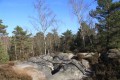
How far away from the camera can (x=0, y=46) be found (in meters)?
38.3

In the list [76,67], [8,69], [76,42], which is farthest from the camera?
[76,42]

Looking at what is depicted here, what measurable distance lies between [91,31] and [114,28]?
14168mm

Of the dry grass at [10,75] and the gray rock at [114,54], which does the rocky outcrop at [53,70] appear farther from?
the gray rock at [114,54]

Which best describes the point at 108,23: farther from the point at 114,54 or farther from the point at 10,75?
the point at 10,75

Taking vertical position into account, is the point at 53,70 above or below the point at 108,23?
below

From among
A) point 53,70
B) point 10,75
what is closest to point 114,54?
point 53,70

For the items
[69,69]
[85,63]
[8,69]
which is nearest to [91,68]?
[85,63]

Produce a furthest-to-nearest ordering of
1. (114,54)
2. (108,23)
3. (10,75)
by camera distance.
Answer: (108,23)
(114,54)
(10,75)

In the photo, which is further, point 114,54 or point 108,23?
point 108,23

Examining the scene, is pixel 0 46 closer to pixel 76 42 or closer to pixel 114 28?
pixel 76 42

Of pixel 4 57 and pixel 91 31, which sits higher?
pixel 91 31

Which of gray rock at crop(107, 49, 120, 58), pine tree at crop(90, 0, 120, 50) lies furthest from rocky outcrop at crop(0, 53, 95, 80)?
pine tree at crop(90, 0, 120, 50)

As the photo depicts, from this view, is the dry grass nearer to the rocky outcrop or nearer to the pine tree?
the rocky outcrop

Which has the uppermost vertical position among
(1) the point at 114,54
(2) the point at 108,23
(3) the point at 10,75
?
(2) the point at 108,23
